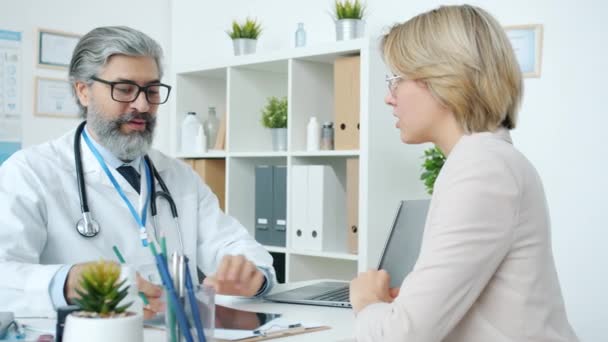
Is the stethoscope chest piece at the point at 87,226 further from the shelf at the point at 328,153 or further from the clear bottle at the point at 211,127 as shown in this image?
the clear bottle at the point at 211,127

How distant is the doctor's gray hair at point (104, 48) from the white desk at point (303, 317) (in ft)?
2.56

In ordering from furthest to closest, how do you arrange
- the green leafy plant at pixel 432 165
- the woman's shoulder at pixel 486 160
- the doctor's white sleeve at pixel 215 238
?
the green leafy plant at pixel 432 165, the doctor's white sleeve at pixel 215 238, the woman's shoulder at pixel 486 160

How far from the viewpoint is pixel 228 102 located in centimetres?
381

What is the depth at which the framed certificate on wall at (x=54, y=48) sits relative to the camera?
3887 millimetres

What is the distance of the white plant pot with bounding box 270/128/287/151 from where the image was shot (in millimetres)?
3734

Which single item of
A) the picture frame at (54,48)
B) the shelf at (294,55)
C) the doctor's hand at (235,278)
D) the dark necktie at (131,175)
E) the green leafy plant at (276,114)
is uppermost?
the picture frame at (54,48)

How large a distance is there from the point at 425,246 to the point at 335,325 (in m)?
0.38

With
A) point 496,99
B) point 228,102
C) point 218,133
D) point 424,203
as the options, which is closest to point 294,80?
point 228,102

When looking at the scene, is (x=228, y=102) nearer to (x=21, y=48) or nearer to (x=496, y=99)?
(x=21, y=48)

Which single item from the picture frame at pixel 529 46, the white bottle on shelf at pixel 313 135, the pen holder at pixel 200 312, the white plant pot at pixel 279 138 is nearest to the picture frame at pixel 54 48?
the white plant pot at pixel 279 138

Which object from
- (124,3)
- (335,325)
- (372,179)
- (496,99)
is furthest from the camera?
(124,3)

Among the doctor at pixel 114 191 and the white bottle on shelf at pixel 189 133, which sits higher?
the white bottle on shelf at pixel 189 133

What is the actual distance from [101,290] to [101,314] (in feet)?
0.14

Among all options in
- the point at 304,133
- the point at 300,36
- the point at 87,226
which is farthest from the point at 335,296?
the point at 300,36
